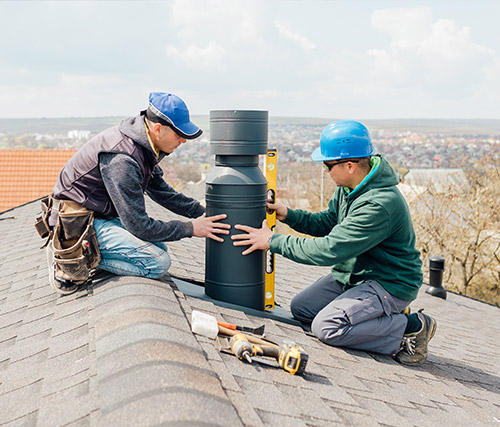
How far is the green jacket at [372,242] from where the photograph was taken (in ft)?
12.2

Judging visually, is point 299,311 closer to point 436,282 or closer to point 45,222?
point 45,222

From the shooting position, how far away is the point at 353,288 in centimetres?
410

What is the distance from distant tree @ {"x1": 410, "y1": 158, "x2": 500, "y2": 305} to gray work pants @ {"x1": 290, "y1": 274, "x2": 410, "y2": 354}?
14531mm

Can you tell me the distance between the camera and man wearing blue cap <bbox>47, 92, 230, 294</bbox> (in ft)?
11.3

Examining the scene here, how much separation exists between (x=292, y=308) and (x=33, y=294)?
6.97ft

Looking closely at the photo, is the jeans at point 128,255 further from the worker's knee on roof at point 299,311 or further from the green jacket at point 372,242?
the worker's knee on roof at point 299,311

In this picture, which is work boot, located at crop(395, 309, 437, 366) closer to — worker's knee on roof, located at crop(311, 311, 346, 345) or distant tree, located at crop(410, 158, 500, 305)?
worker's knee on roof, located at crop(311, 311, 346, 345)

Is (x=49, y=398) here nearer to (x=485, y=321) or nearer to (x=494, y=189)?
(x=485, y=321)

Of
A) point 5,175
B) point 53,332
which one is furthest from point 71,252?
point 5,175

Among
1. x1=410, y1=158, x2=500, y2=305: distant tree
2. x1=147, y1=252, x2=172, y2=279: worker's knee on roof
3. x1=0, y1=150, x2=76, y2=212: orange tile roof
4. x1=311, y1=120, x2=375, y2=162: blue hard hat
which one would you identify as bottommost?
x1=410, y1=158, x2=500, y2=305: distant tree

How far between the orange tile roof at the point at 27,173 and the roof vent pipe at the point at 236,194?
46.9 feet

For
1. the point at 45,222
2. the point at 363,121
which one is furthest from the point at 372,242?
the point at 363,121

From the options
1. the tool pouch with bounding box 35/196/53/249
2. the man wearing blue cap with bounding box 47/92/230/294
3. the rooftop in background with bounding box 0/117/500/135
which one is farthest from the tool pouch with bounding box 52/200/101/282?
the rooftop in background with bounding box 0/117/500/135

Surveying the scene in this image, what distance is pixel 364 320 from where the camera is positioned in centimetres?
391
